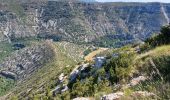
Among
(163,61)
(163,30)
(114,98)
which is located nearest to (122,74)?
(163,61)

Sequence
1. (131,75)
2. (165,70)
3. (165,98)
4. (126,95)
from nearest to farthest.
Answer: (165,98) → (126,95) → (165,70) → (131,75)

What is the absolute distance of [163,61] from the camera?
14.2 meters

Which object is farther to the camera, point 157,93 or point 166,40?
point 166,40

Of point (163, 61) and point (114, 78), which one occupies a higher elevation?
point (163, 61)

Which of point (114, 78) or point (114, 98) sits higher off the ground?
point (114, 98)

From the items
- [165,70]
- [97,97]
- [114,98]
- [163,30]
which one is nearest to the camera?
[114,98]

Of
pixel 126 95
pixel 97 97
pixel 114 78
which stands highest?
pixel 126 95

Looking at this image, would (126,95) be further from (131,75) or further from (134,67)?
(134,67)

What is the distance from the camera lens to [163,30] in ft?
101

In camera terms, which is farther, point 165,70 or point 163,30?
point 163,30

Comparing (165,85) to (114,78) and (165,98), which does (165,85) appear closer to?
(165,98)

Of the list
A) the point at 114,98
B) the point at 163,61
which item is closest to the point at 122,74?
the point at 163,61

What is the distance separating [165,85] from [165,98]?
677mm

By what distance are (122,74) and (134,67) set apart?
2.00 ft
